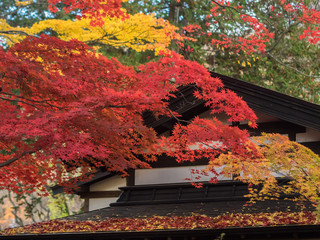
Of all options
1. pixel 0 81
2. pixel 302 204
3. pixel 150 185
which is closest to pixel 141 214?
pixel 150 185

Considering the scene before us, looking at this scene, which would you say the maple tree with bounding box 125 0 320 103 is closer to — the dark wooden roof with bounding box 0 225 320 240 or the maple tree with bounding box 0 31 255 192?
the maple tree with bounding box 0 31 255 192

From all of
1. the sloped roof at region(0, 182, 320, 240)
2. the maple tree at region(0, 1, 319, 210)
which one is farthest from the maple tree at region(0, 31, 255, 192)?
the sloped roof at region(0, 182, 320, 240)

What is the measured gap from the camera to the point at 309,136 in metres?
11.1

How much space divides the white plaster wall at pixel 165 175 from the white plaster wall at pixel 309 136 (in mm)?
2157

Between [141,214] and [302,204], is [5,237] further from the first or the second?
[302,204]

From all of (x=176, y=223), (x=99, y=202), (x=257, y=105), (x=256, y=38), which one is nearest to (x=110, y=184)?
(x=99, y=202)

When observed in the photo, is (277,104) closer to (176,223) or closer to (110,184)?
(176,223)

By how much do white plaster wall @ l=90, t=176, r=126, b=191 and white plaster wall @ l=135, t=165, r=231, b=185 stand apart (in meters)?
0.97

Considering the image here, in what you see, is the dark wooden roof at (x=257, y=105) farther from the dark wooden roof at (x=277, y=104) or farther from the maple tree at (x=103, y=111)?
the maple tree at (x=103, y=111)

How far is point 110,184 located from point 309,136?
19.6 feet

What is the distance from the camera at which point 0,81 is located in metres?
10.9

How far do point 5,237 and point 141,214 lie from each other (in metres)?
3.24

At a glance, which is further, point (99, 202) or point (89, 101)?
point (99, 202)

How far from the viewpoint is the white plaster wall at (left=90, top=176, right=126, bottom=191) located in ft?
44.4
